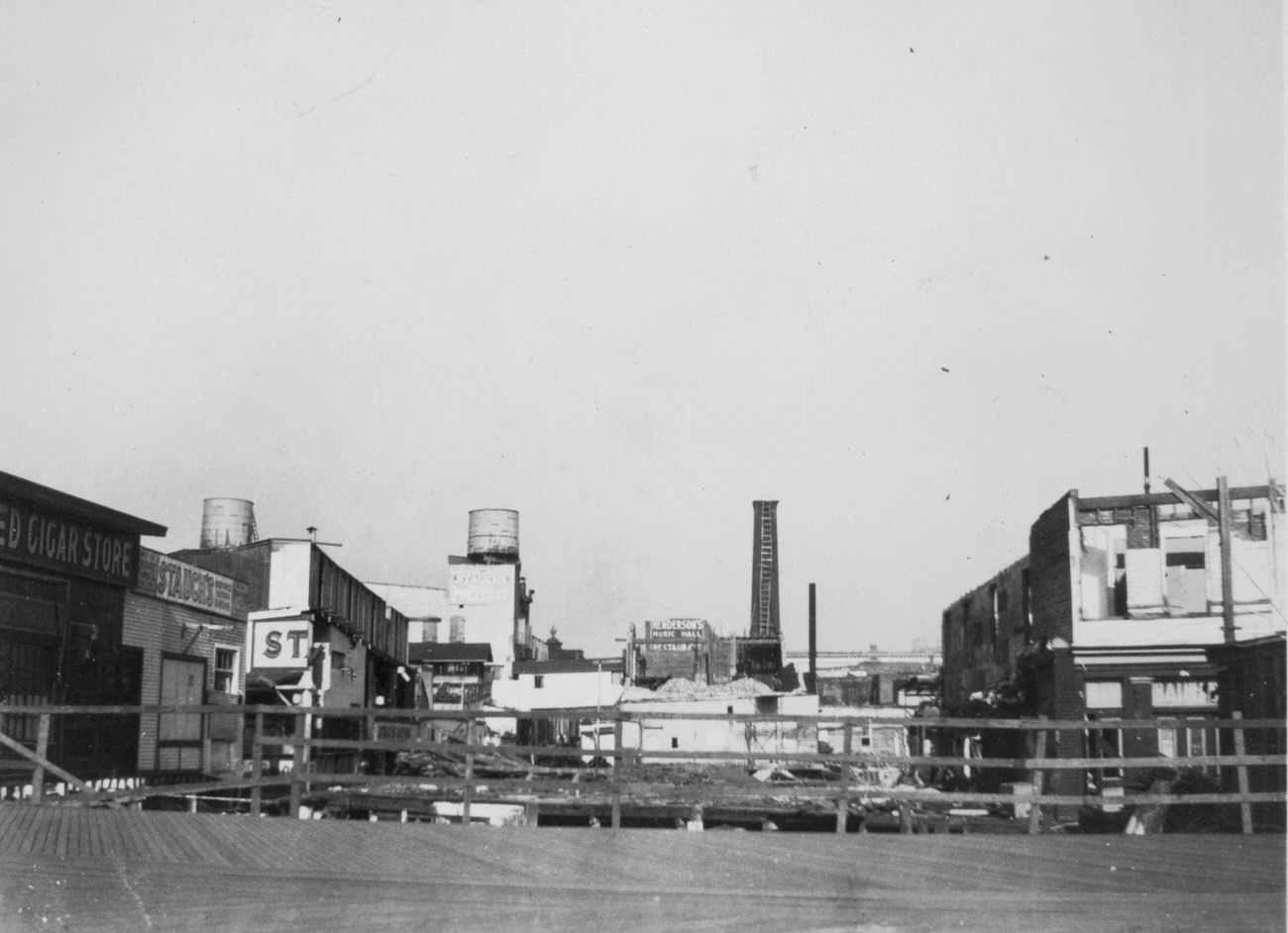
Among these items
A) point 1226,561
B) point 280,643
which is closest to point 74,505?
point 280,643

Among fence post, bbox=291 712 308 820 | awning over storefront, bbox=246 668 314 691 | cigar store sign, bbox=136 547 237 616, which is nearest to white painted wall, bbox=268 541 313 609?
awning over storefront, bbox=246 668 314 691

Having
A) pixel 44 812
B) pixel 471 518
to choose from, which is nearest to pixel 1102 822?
pixel 44 812

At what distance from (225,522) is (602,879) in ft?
172

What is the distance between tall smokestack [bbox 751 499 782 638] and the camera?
229 ft

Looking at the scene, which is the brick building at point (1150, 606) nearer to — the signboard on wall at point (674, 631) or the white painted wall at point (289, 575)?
the white painted wall at point (289, 575)

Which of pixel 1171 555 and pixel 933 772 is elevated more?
pixel 1171 555

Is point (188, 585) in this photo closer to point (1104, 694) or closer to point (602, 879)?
point (602, 879)

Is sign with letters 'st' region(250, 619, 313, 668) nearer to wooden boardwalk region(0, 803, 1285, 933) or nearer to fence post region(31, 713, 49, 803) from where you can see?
fence post region(31, 713, 49, 803)

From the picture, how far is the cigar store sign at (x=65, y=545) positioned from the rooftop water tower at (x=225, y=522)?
3829 centimetres

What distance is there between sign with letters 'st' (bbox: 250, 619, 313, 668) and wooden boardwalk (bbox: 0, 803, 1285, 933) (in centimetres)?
1411

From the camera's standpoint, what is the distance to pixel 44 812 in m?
12.8

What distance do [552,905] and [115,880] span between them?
10.1 feet

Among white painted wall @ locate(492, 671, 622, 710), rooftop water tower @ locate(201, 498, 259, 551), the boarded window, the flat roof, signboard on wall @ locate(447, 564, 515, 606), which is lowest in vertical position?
white painted wall @ locate(492, 671, 622, 710)

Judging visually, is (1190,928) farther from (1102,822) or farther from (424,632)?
(424,632)
